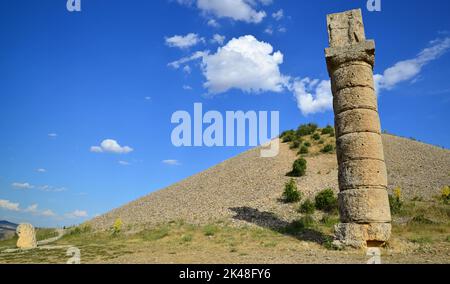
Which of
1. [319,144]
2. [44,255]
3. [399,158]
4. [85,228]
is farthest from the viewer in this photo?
[319,144]

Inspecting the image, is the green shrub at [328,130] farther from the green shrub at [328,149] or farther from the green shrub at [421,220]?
the green shrub at [421,220]

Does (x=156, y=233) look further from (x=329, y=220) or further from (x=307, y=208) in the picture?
(x=329, y=220)

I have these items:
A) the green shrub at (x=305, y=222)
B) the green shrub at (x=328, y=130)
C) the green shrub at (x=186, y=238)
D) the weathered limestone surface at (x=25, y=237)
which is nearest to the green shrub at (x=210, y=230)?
the green shrub at (x=186, y=238)

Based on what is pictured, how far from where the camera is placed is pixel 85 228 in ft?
63.9

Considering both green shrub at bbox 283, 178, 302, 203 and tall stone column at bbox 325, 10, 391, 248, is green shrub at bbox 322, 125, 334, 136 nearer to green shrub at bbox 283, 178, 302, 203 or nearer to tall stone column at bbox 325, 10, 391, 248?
green shrub at bbox 283, 178, 302, 203

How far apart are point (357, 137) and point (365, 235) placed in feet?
9.28

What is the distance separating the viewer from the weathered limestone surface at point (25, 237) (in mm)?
13891

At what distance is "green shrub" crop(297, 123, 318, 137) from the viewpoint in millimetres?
30044

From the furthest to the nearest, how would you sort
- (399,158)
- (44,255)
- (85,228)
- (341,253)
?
(399,158), (85,228), (44,255), (341,253)

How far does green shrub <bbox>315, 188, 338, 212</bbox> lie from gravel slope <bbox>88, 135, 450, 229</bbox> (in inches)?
46.6

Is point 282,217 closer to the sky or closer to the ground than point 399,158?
closer to the ground
